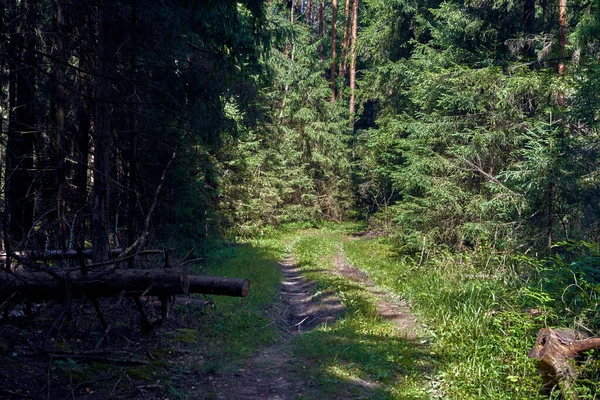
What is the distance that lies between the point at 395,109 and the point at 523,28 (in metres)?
9.12

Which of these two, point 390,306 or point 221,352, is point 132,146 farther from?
point 390,306

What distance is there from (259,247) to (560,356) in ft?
58.6

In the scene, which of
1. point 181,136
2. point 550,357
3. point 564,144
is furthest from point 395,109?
point 550,357

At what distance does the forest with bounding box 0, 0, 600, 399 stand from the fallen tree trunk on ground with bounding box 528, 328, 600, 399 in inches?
0.9

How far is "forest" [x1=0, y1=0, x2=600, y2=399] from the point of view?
6.25 m

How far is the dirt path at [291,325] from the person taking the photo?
625cm

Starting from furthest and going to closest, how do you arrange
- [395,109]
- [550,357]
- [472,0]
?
[395,109], [472,0], [550,357]

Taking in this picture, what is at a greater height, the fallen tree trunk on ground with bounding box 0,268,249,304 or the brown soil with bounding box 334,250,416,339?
the fallen tree trunk on ground with bounding box 0,268,249,304

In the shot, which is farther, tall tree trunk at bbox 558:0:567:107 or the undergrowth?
tall tree trunk at bbox 558:0:567:107

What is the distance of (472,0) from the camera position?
16094 mm

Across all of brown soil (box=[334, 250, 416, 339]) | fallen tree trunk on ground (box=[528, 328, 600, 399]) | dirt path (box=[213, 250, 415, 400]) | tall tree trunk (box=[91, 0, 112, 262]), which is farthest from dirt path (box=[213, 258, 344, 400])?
tall tree trunk (box=[91, 0, 112, 262])

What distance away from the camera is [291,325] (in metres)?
10.5

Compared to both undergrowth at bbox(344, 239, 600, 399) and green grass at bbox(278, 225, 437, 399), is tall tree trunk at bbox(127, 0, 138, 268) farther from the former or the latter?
undergrowth at bbox(344, 239, 600, 399)

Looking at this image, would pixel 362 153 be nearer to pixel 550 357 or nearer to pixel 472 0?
pixel 472 0
